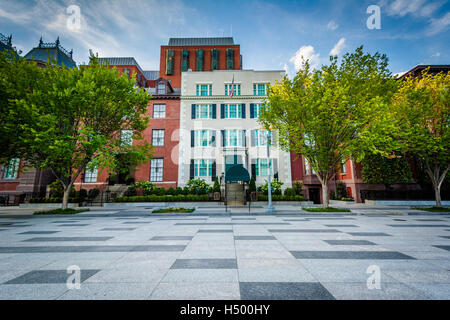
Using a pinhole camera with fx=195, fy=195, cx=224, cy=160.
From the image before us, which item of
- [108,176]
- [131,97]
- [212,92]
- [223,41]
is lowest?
[108,176]

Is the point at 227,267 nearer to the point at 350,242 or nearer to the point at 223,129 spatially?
the point at 350,242

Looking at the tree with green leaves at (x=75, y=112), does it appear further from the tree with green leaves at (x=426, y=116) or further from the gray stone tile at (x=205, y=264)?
the tree with green leaves at (x=426, y=116)

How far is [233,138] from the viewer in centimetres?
2416

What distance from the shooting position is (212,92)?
25.6 meters

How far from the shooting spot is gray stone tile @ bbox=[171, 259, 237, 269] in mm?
3646

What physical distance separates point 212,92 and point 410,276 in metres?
25.3

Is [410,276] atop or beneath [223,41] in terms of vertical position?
beneath

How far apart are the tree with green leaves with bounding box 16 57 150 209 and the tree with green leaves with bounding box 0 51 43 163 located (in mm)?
357

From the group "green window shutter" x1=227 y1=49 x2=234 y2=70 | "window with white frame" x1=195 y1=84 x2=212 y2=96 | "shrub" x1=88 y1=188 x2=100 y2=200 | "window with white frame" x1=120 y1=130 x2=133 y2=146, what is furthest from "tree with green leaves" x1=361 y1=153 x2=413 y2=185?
"green window shutter" x1=227 y1=49 x2=234 y2=70

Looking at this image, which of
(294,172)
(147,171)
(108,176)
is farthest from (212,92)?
(108,176)

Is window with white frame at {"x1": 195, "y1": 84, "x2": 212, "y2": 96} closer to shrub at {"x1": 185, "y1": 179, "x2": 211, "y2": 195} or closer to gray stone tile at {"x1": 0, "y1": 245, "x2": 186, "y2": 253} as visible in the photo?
shrub at {"x1": 185, "y1": 179, "x2": 211, "y2": 195}

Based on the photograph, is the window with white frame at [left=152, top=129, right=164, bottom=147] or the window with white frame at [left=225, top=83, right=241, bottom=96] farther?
the window with white frame at [left=225, top=83, right=241, bottom=96]

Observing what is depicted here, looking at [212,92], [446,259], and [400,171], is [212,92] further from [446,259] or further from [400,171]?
[446,259]
